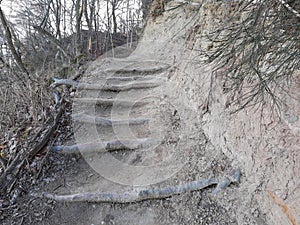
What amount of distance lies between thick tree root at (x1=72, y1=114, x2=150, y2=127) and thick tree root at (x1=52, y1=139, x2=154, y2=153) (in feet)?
1.34

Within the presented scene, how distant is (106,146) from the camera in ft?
9.10

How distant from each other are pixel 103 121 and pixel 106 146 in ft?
1.62

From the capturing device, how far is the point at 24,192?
7.34 ft

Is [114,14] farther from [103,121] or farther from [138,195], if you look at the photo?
[138,195]

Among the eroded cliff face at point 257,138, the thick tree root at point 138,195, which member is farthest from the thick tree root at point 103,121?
the thick tree root at point 138,195

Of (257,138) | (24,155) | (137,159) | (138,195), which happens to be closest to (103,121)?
(137,159)

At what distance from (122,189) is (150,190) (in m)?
0.28

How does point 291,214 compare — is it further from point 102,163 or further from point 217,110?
point 102,163

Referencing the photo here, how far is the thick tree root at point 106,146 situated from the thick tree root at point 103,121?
0.41 meters

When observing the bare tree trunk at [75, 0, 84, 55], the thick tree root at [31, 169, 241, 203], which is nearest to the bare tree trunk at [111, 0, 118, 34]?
the bare tree trunk at [75, 0, 84, 55]

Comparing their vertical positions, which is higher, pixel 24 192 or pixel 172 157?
pixel 172 157

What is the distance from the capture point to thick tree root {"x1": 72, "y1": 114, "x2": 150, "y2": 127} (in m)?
3.16

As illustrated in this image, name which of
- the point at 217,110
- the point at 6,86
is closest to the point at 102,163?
the point at 217,110

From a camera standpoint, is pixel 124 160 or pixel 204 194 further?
pixel 124 160
